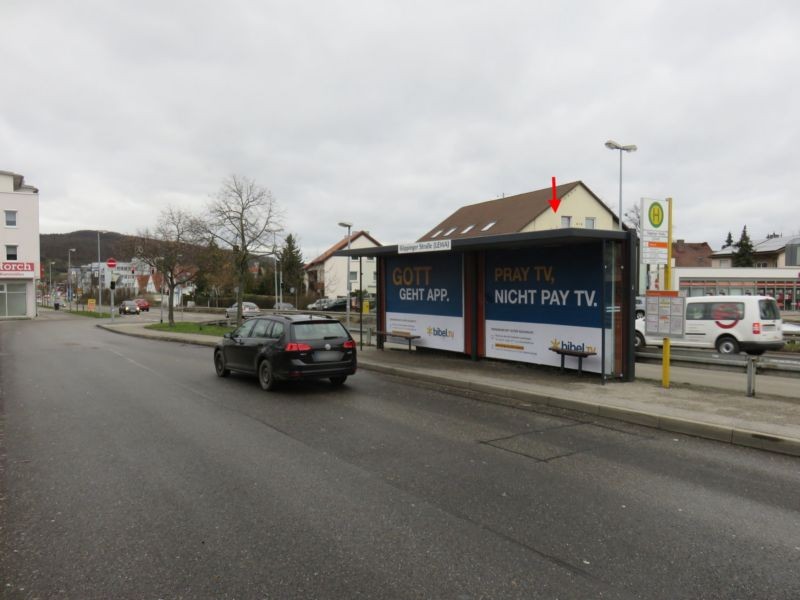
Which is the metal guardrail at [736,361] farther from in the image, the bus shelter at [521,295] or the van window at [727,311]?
the van window at [727,311]

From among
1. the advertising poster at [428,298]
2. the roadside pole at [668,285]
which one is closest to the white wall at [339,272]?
the advertising poster at [428,298]

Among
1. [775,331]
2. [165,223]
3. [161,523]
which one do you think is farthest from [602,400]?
[165,223]

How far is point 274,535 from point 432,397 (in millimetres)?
6092

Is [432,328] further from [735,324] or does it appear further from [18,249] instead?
[18,249]

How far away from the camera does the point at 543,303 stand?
11.8 m

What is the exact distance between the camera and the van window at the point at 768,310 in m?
15.8

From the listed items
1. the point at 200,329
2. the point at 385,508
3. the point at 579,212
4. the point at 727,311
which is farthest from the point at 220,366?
the point at 579,212

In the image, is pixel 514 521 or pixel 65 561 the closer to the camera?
pixel 65 561

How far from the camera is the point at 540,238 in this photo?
1031cm

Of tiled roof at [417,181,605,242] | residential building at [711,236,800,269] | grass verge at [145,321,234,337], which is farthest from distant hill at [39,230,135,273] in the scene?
residential building at [711,236,800,269]

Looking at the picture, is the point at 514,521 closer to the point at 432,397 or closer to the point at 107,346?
the point at 432,397

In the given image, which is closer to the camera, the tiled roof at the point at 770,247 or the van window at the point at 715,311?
the van window at the point at 715,311

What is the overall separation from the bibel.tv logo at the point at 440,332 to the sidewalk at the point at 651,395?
0.60 meters

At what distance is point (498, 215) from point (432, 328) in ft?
104
